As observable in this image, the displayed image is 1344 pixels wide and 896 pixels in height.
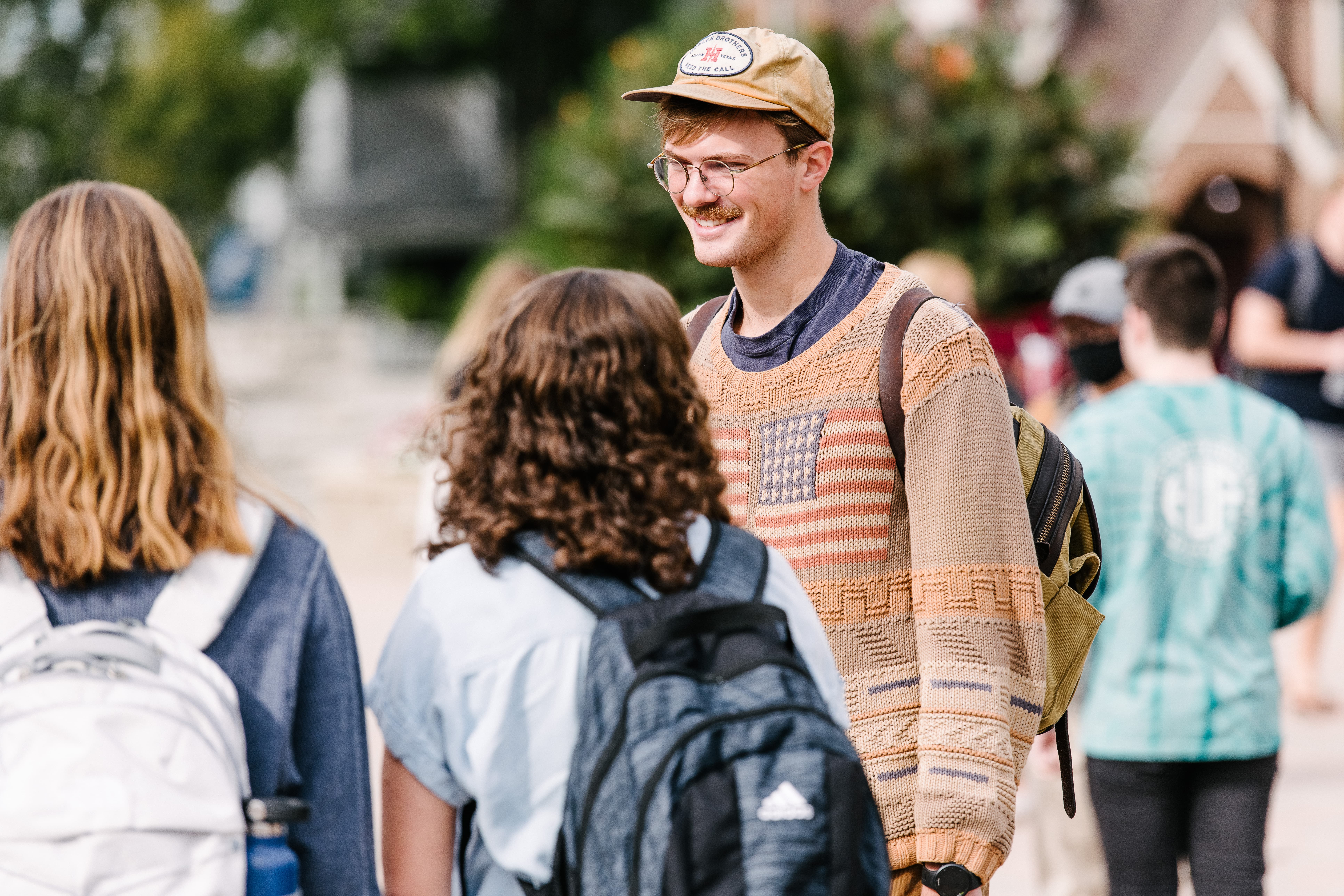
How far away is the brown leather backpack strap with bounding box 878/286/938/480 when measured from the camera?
2.39 m

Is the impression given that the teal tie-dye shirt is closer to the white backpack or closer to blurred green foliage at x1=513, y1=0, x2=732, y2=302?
the white backpack

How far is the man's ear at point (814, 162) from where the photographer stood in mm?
2539

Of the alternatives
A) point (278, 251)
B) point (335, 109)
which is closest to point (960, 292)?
point (335, 109)

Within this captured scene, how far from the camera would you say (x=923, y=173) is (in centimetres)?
1443

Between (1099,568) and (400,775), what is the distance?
50.8 inches

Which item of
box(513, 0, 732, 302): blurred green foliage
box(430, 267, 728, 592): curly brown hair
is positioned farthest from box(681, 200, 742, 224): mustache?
box(513, 0, 732, 302): blurred green foliage

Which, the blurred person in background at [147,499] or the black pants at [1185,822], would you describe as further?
the black pants at [1185,822]

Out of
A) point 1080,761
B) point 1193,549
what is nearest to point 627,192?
point 1080,761

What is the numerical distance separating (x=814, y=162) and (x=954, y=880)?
3.89 ft

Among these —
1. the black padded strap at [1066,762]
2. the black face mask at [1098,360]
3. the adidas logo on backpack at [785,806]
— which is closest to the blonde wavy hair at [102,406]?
the adidas logo on backpack at [785,806]

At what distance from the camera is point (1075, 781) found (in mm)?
4898

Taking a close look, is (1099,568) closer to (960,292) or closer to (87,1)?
(960,292)

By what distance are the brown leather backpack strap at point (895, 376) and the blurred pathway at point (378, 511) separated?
75cm

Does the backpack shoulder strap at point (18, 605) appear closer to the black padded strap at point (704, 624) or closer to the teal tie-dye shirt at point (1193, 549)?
the black padded strap at point (704, 624)
